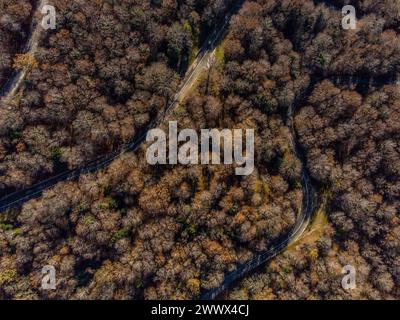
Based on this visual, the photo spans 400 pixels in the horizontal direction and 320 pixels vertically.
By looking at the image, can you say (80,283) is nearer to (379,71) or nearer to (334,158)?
(334,158)

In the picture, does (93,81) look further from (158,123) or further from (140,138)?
(158,123)

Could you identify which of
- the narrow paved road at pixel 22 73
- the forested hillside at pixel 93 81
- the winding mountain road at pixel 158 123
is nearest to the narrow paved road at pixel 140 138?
the winding mountain road at pixel 158 123

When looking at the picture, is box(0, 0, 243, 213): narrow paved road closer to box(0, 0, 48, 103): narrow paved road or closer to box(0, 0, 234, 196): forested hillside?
box(0, 0, 234, 196): forested hillside

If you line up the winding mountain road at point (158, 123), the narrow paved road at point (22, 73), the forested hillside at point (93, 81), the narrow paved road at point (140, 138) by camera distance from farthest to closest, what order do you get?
the narrow paved road at point (140, 138), the winding mountain road at point (158, 123), the narrow paved road at point (22, 73), the forested hillside at point (93, 81)

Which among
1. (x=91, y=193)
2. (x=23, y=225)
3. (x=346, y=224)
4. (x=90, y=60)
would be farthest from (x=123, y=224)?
(x=346, y=224)

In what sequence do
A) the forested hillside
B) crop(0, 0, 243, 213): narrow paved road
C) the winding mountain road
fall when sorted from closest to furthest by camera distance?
the forested hillside < the winding mountain road < crop(0, 0, 243, 213): narrow paved road

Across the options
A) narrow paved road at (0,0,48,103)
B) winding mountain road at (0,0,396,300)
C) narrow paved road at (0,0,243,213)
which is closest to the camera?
narrow paved road at (0,0,48,103)

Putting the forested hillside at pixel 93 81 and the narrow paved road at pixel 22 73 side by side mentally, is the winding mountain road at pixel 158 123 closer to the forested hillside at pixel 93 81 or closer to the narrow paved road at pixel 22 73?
the narrow paved road at pixel 22 73

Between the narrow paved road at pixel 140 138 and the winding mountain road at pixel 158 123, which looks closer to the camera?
the winding mountain road at pixel 158 123

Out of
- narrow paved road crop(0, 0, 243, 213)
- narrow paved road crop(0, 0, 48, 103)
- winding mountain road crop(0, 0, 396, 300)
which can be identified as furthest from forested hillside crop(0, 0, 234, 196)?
narrow paved road crop(0, 0, 48, 103)

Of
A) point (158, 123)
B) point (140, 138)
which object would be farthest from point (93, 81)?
point (158, 123)

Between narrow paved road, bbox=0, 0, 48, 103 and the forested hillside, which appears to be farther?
narrow paved road, bbox=0, 0, 48, 103
